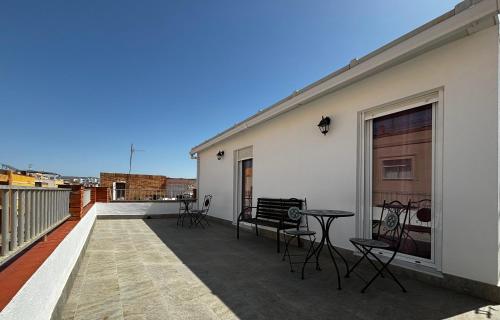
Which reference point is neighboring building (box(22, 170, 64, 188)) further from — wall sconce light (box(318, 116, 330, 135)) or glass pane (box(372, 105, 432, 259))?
glass pane (box(372, 105, 432, 259))

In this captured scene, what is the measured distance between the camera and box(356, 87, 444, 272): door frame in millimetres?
3020

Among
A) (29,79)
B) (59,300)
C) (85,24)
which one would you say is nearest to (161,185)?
(29,79)

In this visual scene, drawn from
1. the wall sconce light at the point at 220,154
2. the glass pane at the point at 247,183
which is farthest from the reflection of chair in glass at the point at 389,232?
the wall sconce light at the point at 220,154

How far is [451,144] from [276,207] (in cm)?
334

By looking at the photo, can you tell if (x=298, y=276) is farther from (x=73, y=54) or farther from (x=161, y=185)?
(x=161, y=185)

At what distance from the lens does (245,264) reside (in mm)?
3861

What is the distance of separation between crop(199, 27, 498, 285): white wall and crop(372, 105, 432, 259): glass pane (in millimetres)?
274

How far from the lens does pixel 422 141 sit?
3.30 metres

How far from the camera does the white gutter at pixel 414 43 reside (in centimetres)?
247

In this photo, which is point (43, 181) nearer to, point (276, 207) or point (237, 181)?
point (237, 181)

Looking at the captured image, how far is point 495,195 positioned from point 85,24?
8.67 meters

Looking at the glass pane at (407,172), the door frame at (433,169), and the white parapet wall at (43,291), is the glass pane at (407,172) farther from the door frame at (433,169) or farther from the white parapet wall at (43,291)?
the white parapet wall at (43,291)

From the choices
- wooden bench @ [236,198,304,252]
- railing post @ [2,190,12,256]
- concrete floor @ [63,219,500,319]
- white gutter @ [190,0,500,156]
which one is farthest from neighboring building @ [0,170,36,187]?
white gutter @ [190,0,500,156]

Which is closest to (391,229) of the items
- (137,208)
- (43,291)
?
(43,291)
